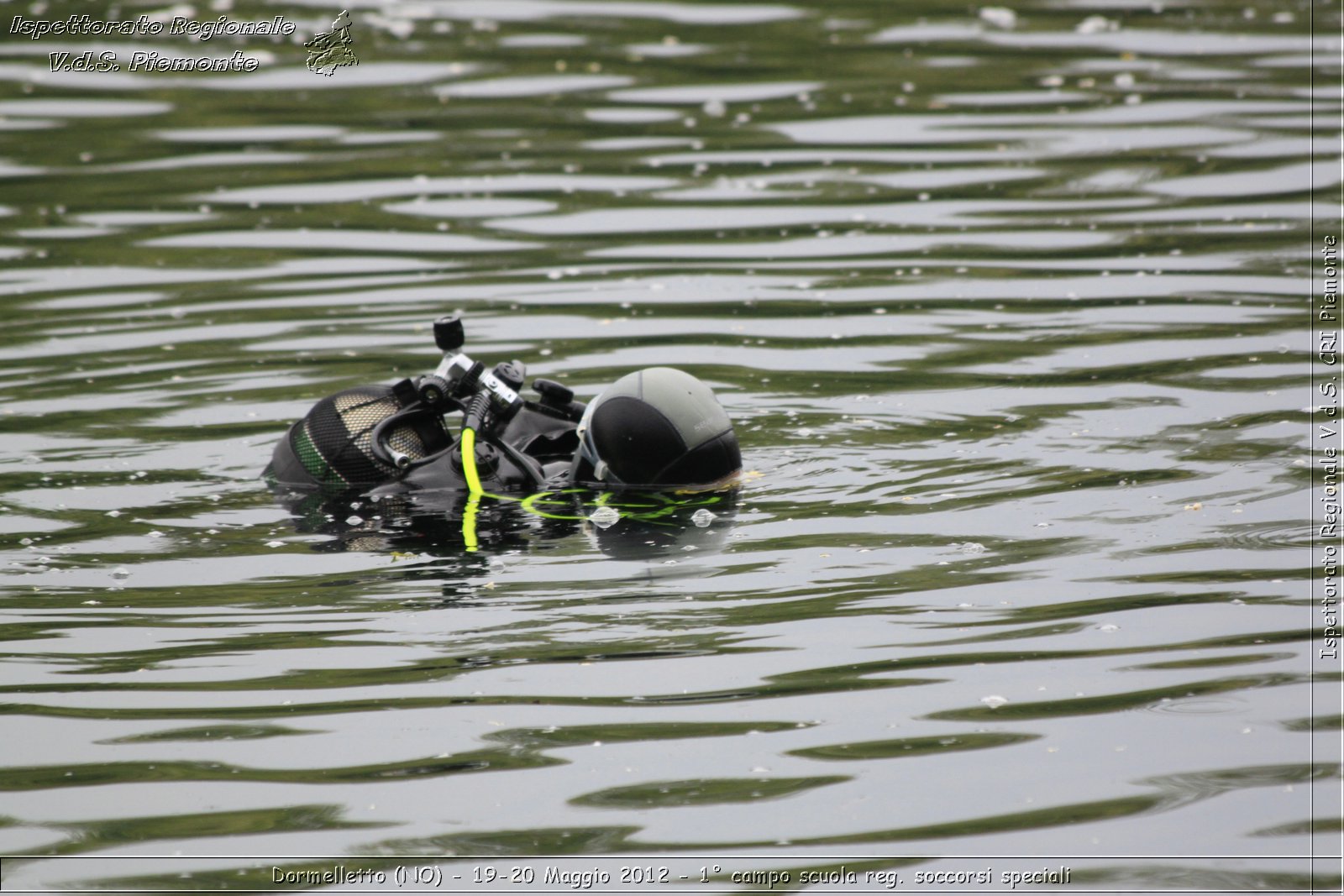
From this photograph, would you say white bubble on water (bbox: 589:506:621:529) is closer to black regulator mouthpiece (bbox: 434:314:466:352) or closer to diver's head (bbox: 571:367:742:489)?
diver's head (bbox: 571:367:742:489)

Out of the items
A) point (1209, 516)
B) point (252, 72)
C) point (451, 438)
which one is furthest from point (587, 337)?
point (252, 72)

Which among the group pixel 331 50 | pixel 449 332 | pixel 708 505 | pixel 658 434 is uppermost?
pixel 331 50

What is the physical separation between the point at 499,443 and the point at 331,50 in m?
12.6

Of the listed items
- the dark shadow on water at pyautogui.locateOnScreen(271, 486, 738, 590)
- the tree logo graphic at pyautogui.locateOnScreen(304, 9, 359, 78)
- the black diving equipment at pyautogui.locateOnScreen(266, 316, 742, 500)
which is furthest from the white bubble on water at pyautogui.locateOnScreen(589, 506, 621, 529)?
the tree logo graphic at pyautogui.locateOnScreen(304, 9, 359, 78)

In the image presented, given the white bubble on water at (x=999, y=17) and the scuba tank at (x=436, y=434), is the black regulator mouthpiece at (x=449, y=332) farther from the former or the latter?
the white bubble on water at (x=999, y=17)

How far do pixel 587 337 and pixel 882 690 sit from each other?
5583 mm

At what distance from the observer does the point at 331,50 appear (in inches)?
763

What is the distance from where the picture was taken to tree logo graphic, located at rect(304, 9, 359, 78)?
18875 mm

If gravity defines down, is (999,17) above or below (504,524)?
above

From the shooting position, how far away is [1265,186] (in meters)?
13.9

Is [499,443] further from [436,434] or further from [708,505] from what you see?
[708,505]

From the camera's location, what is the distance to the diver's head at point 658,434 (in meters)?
7.89

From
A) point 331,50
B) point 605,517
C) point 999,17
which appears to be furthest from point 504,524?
point 999,17

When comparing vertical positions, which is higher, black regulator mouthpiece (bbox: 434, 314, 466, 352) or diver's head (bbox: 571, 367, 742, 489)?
black regulator mouthpiece (bbox: 434, 314, 466, 352)
